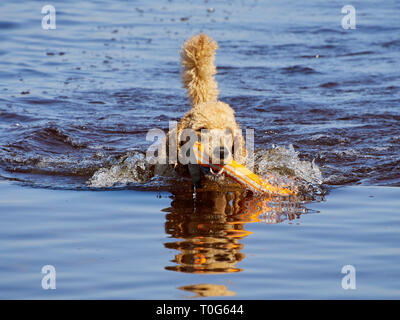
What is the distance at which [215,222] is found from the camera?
515 centimetres

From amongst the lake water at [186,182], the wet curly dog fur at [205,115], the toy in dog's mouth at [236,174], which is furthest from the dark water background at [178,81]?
the wet curly dog fur at [205,115]

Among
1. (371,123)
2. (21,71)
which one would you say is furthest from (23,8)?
(371,123)

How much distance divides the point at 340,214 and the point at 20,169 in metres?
3.40

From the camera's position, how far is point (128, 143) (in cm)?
811

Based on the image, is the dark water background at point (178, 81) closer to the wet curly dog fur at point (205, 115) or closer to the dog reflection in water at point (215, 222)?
the dog reflection in water at point (215, 222)

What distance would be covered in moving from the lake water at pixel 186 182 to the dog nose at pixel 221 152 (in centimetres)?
49

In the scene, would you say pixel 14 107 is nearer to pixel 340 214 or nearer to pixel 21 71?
pixel 21 71

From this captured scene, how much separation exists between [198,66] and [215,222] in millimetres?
1582

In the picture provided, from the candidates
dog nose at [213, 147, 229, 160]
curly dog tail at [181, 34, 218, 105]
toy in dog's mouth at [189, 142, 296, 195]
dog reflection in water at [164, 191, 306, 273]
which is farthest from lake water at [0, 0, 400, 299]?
curly dog tail at [181, 34, 218, 105]

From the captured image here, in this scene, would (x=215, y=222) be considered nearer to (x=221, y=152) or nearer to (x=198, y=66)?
(x=221, y=152)

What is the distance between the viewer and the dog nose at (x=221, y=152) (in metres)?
5.19

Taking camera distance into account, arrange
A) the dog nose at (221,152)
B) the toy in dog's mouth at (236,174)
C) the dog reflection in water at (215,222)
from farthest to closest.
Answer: the toy in dog's mouth at (236,174), the dog nose at (221,152), the dog reflection in water at (215,222)
